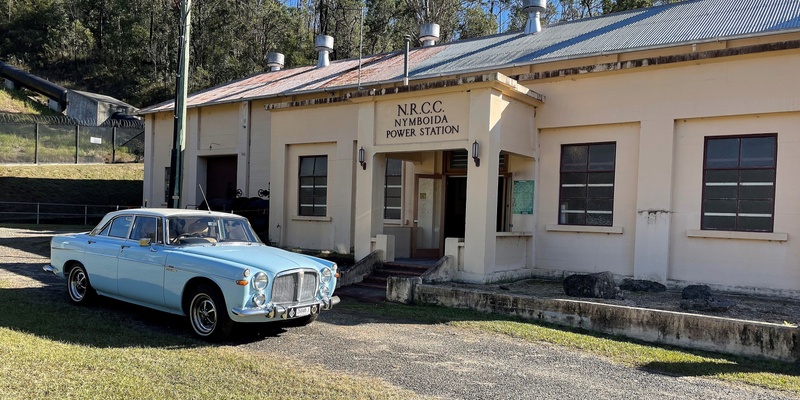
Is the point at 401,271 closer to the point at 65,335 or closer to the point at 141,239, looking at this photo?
the point at 141,239

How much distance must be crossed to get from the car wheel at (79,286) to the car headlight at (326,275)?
366cm

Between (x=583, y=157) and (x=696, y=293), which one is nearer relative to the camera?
(x=696, y=293)

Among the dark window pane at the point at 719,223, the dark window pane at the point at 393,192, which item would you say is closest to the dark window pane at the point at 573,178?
the dark window pane at the point at 719,223

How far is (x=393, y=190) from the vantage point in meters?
16.2

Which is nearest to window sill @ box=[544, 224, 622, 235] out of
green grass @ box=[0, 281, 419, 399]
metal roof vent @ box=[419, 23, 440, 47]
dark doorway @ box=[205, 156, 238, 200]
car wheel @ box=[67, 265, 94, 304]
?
green grass @ box=[0, 281, 419, 399]

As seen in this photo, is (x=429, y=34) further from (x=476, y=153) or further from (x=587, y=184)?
(x=476, y=153)

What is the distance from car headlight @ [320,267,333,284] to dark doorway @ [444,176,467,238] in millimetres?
7281

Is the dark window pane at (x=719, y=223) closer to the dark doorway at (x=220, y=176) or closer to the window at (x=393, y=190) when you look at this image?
the window at (x=393, y=190)

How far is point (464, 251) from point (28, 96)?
4738 cm

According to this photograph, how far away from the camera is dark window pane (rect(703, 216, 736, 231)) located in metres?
11.6

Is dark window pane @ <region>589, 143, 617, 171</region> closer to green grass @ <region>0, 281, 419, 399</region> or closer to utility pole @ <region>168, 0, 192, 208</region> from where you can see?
green grass @ <region>0, 281, 419, 399</region>

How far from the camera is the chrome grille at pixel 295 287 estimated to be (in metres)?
7.60

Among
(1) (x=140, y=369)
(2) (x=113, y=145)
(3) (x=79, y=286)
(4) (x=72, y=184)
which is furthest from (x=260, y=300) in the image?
(2) (x=113, y=145)

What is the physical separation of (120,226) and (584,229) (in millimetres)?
8768
